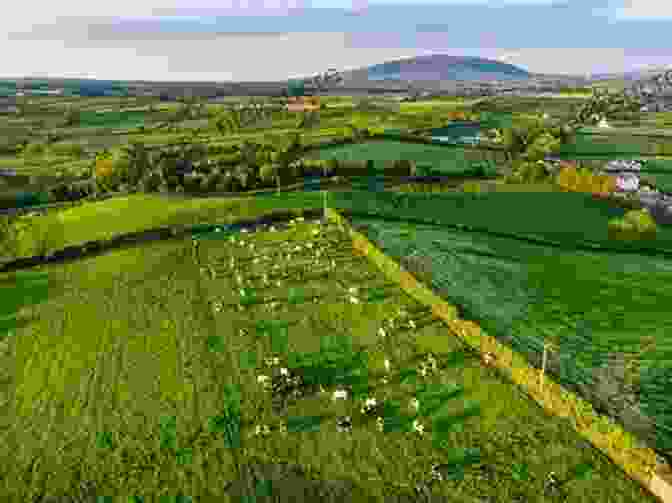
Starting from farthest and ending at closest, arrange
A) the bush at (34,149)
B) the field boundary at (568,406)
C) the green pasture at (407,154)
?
the bush at (34,149) → the green pasture at (407,154) → the field boundary at (568,406)

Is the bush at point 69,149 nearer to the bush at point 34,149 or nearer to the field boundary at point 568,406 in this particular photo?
the bush at point 34,149

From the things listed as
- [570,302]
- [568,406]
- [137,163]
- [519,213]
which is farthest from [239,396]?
[137,163]

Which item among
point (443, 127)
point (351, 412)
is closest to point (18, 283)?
point (351, 412)

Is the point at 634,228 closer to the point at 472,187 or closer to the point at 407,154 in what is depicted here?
the point at 472,187

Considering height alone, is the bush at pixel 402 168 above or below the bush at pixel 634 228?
above

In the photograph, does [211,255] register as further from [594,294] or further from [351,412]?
[594,294]

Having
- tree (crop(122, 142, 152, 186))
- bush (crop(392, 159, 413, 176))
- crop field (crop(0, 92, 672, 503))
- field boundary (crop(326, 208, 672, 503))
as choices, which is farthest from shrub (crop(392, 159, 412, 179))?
field boundary (crop(326, 208, 672, 503))

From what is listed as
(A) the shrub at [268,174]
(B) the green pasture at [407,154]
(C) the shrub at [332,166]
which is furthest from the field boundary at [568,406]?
(B) the green pasture at [407,154]

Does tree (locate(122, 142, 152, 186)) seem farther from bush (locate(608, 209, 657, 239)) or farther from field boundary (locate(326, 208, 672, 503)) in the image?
bush (locate(608, 209, 657, 239))
